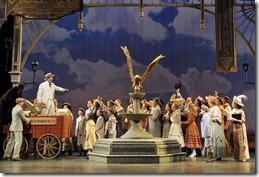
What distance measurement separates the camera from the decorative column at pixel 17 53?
11.8 metres

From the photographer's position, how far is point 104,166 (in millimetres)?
8320

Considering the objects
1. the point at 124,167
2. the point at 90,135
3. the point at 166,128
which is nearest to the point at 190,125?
the point at 166,128

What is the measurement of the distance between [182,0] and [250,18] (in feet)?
6.77

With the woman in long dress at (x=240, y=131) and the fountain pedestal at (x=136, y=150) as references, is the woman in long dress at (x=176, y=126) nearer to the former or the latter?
the fountain pedestal at (x=136, y=150)

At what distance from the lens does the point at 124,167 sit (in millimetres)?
8141

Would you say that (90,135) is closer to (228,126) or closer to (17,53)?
(228,126)

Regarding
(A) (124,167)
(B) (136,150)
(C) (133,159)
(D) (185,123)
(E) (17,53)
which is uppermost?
(E) (17,53)

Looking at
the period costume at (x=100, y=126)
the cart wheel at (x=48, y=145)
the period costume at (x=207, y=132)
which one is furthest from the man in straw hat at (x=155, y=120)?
the cart wheel at (x=48, y=145)

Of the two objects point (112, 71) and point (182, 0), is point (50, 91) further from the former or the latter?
point (182, 0)

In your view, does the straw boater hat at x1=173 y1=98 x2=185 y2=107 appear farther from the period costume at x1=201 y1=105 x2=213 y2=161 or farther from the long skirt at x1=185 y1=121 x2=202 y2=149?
the period costume at x1=201 y1=105 x2=213 y2=161

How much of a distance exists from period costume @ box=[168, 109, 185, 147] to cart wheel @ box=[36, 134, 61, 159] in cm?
258

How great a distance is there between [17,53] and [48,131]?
3.16m

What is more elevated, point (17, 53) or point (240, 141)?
point (17, 53)

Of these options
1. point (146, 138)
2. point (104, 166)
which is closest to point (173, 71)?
point (146, 138)
